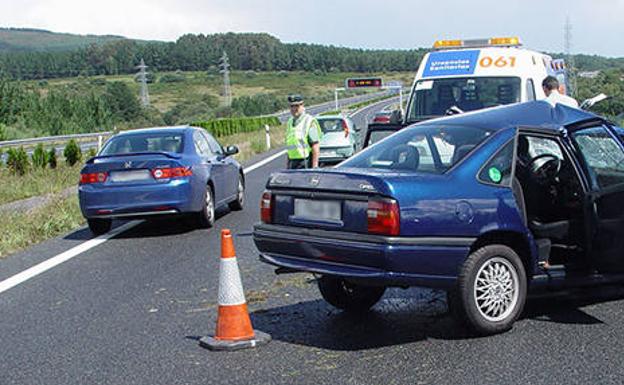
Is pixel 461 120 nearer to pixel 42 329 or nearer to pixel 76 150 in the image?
pixel 42 329

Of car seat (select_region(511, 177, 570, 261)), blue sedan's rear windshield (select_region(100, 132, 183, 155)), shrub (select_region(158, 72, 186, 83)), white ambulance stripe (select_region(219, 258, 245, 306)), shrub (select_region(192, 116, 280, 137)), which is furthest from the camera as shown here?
shrub (select_region(158, 72, 186, 83))

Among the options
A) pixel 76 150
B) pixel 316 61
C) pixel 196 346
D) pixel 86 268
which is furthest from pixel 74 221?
pixel 316 61

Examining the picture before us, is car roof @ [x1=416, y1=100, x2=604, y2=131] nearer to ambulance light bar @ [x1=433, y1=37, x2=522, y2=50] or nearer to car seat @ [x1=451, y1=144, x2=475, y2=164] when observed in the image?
car seat @ [x1=451, y1=144, x2=475, y2=164]

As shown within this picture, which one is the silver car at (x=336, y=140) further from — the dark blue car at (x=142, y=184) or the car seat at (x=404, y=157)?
the car seat at (x=404, y=157)

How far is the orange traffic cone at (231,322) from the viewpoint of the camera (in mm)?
6555

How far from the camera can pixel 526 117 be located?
723 cm

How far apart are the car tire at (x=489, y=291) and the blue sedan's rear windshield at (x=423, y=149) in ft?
2.28

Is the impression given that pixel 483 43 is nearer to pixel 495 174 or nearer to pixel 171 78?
pixel 495 174

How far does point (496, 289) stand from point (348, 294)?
4.46 feet

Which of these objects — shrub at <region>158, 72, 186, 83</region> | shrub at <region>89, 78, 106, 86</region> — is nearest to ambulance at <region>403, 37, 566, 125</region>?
shrub at <region>89, 78, 106, 86</region>

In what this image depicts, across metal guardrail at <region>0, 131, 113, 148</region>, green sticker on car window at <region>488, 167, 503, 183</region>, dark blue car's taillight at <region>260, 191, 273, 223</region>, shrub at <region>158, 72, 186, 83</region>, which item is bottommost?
metal guardrail at <region>0, 131, 113, 148</region>

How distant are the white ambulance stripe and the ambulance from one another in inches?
347

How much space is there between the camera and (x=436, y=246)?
6.30 metres

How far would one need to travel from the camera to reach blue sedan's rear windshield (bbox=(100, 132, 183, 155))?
1342 centimetres
